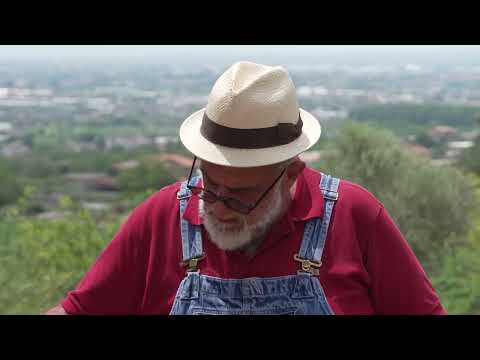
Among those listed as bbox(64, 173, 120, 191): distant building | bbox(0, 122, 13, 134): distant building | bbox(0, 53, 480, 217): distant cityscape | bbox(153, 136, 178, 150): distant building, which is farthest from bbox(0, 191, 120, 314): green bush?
bbox(0, 122, 13, 134): distant building

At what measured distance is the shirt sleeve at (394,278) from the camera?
2.30 metres

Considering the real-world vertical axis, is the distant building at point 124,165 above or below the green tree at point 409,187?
below

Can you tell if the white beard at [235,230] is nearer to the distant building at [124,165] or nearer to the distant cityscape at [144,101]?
the distant building at [124,165]

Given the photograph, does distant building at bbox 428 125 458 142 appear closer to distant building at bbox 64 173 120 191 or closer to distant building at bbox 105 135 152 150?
distant building at bbox 64 173 120 191

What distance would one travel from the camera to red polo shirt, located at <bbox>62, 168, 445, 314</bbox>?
2295 mm

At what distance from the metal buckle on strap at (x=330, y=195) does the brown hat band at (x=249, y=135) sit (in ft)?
0.75

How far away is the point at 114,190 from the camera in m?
12.2

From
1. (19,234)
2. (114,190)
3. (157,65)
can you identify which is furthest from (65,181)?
(157,65)

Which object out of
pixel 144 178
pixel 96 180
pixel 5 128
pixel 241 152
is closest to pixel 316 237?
pixel 241 152

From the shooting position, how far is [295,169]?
2459 millimetres

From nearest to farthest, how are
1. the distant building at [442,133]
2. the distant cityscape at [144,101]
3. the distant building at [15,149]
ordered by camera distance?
the distant building at [442,133], the distant cityscape at [144,101], the distant building at [15,149]

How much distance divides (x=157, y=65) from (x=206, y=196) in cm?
2252

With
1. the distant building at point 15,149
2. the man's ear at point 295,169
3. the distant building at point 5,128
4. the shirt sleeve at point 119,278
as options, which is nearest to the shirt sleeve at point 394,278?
the man's ear at point 295,169

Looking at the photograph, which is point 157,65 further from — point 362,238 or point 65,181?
point 362,238
